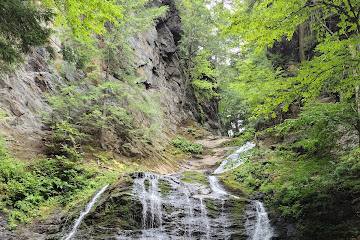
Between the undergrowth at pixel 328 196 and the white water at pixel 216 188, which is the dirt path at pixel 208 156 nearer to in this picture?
the white water at pixel 216 188

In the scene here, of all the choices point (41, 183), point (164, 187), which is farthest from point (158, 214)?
point (41, 183)

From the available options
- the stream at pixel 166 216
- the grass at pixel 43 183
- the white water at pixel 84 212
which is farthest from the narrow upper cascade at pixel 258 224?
the grass at pixel 43 183

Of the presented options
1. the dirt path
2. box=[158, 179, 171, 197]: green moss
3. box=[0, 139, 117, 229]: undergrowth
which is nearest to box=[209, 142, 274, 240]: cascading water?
box=[158, 179, 171, 197]: green moss

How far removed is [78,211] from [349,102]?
330 inches

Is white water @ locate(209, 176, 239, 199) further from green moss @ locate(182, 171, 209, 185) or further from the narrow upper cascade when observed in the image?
the narrow upper cascade

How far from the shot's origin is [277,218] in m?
7.78

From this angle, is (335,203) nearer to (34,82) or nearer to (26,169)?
(26,169)

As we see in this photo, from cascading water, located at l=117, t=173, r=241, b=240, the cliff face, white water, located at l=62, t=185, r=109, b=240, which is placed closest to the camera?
white water, located at l=62, t=185, r=109, b=240

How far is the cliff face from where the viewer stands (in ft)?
32.9

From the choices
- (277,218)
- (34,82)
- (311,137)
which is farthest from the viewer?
(34,82)

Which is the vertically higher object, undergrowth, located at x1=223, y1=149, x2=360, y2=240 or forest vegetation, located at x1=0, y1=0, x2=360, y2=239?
forest vegetation, located at x1=0, y1=0, x2=360, y2=239

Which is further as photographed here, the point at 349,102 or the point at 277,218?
the point at 277,218

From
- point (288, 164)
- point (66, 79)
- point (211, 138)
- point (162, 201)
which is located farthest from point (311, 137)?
point (211, 138)

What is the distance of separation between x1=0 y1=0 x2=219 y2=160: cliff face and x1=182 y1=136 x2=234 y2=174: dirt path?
134 inches
